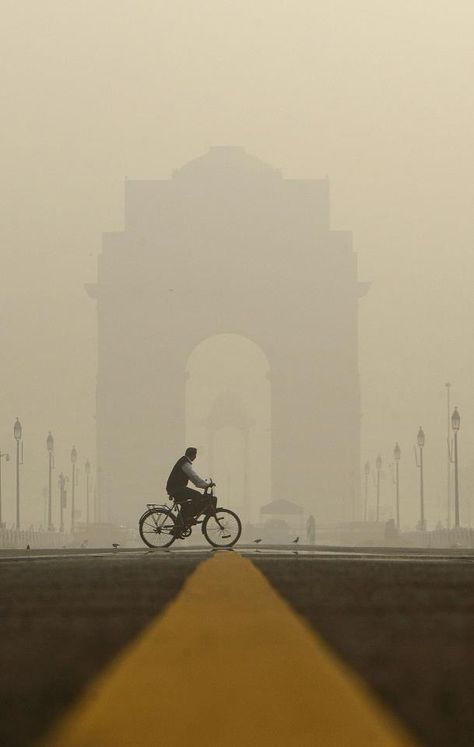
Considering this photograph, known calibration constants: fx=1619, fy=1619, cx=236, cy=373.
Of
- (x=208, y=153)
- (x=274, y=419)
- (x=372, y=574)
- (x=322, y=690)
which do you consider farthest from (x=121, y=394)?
(x=322, y=690)

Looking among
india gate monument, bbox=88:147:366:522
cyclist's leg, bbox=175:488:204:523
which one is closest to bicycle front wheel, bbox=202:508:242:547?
cyclist's leg, bbox=175:488:204:523

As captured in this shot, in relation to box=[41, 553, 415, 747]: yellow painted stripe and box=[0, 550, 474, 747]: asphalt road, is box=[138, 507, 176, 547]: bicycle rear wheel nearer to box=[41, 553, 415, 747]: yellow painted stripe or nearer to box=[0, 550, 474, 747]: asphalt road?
box=[0, 550, 474, 747]: asphalt road

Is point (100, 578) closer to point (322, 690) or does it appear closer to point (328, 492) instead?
point (322, 690)

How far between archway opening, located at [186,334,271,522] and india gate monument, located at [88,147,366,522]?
9.88 ft

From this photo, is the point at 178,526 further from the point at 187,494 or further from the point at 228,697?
the point at 228,697

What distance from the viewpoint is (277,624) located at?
4.56 m

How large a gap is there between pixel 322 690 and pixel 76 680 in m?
0.60

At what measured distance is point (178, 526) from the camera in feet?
61.3

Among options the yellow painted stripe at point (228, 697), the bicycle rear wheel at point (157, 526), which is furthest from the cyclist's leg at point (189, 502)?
the yellow painted stripe at point (228, 697)

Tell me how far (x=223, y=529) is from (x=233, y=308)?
85856mm

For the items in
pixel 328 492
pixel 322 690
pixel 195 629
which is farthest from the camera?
pixel 328 492

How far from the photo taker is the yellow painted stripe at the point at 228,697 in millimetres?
2355

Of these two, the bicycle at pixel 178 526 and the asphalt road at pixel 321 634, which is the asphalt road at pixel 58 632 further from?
the bicycle at pixel 178 526

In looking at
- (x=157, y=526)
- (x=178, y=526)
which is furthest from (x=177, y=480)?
(x=157, y=526)
